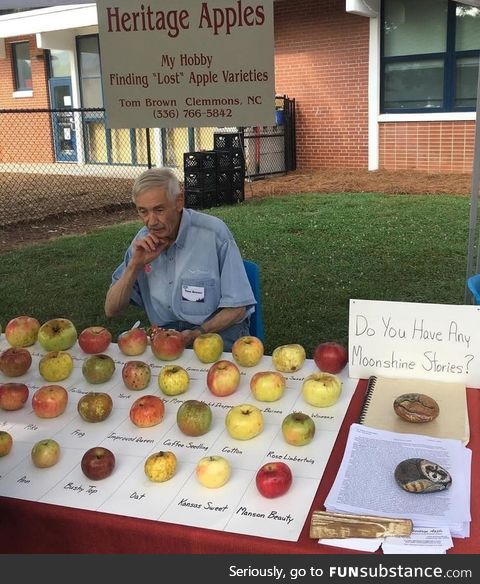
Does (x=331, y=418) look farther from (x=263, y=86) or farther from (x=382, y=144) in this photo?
(x=382, y=144)

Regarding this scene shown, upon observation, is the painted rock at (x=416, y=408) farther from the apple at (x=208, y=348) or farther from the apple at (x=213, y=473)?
the apple at (x=208, y=348)

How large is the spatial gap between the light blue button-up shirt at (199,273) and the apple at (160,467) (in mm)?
1346

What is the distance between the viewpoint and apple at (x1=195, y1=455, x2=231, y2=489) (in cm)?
147

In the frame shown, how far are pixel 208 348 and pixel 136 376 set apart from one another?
0.31 metres

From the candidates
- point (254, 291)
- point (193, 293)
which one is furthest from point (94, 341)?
point (254, 291)

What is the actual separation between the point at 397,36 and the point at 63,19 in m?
8.31

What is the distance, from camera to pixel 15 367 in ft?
7.13

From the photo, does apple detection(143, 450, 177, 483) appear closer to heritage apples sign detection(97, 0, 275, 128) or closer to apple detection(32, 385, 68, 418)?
apple detection(32, 385, 68, 418)

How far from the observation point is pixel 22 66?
19.1 m

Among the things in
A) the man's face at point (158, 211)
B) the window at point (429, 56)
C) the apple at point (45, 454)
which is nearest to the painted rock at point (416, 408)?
the apple at point (45, 454)

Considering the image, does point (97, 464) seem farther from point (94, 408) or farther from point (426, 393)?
point (426, 393)

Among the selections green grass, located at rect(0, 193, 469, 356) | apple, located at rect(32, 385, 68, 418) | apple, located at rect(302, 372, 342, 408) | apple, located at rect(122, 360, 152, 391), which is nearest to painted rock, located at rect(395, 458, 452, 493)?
apple, located at rect(302, 372, 342, 408)

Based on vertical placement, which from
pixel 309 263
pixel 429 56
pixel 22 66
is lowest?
pixel 309 263

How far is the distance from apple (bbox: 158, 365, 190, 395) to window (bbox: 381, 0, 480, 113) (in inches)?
463
